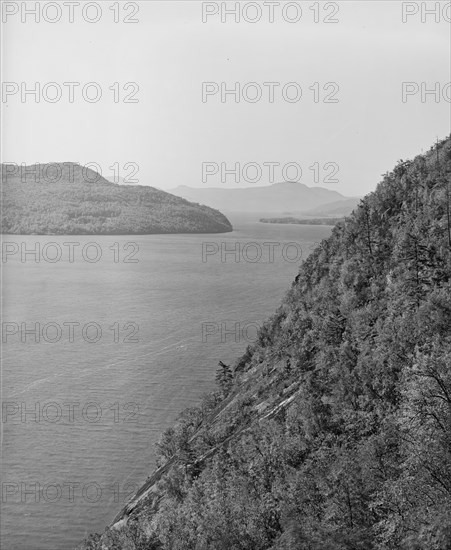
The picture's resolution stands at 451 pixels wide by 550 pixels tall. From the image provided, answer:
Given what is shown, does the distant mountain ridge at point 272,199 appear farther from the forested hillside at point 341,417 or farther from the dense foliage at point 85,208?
the forested hillside at point 341,417

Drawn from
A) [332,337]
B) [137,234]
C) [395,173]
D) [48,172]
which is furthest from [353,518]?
[48,172]

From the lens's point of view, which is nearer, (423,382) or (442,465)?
(442,465)

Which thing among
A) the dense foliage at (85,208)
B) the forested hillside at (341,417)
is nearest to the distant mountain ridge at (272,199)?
the dense foliage at (85,208)

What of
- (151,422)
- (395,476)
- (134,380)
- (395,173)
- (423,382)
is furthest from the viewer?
(134,380)

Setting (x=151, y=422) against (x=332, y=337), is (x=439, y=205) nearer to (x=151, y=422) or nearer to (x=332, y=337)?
(x=332, y=337)

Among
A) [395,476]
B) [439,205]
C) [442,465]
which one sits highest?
[439,205]

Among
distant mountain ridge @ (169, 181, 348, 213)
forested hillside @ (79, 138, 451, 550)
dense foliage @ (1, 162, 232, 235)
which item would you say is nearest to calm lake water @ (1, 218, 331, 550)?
forested hillside @ (79, 138, 451, 550)

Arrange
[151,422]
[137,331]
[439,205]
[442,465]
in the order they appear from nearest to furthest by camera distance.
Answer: [442,465] → [439,205] → [151,422] → [137,331]

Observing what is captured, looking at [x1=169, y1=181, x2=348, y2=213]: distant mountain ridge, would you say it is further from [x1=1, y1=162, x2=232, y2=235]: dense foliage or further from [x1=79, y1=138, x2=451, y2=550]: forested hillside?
[x1=79, y1=138, x2=451, y2=550]: forested hillside
